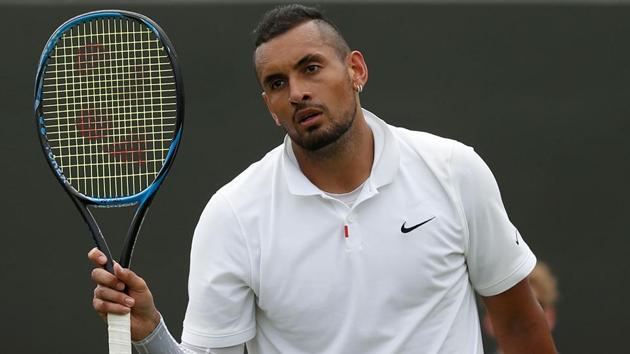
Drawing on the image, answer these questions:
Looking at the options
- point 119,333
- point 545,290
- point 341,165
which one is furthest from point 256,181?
point 545,290

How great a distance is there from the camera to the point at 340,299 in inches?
129

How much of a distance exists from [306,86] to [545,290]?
2605 mm

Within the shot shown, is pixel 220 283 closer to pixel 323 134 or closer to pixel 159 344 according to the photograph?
pixel 159 344

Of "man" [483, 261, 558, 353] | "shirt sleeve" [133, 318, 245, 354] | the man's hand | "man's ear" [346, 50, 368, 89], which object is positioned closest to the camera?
the man's hand

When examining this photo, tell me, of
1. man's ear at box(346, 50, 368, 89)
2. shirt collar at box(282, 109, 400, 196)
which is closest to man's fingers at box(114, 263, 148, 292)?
shirt collar at box(282, 109, 400, 196)

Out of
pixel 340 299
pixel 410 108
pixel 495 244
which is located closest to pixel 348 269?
pixel 340 299

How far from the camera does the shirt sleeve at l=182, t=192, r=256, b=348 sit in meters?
3.31

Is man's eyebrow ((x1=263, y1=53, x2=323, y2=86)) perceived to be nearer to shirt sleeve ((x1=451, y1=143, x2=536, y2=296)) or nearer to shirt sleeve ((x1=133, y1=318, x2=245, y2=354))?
shirt sleeve ((x1=451, y1=143, x2=536, y2=296))

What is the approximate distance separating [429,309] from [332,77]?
2.00 ft

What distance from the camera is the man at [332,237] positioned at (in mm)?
3279

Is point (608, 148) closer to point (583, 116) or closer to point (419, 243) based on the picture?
point (583, 116)

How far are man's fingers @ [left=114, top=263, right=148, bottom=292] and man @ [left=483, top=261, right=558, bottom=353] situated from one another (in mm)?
2544

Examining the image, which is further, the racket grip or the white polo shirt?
the white polo shirt

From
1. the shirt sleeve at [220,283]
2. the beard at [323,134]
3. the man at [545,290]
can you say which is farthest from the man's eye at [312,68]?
the man at [545,290]
